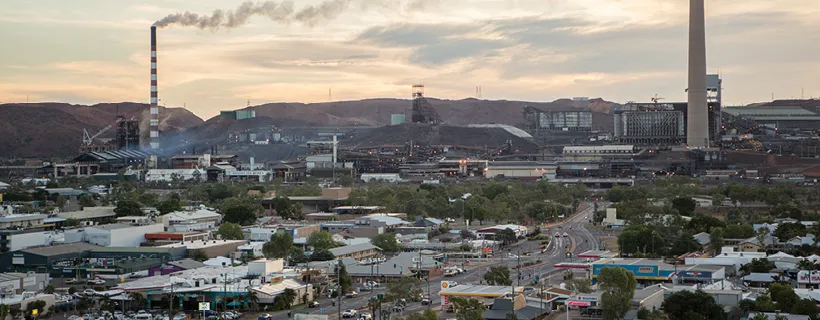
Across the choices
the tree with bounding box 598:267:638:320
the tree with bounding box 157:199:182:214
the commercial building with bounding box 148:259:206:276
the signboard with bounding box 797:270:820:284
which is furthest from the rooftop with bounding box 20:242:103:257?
the signboard with bounding box 797:270:820:284

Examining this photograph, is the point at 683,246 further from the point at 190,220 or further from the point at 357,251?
the point at 190,220

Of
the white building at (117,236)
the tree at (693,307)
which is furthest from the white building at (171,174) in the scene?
the tree at (693,307)

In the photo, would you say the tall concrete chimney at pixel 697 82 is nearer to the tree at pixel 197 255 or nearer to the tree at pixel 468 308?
the tree at pixel 197 255

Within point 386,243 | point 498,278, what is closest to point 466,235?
point 386,243

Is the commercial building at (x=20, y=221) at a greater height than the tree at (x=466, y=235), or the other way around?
the commercial building at (x=20, y=221)

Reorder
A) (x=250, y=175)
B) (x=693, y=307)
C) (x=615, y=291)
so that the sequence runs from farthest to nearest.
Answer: (x=250, y=175), (x=615, y=291), (x=693, y=307)

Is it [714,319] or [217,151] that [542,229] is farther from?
[217,151]

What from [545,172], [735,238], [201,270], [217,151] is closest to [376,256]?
[201,270]
